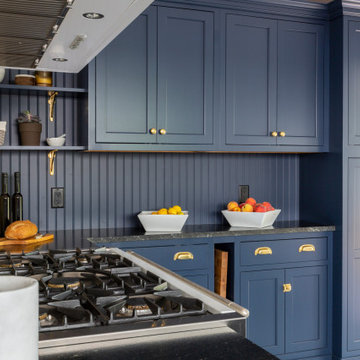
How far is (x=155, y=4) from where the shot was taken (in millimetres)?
2969

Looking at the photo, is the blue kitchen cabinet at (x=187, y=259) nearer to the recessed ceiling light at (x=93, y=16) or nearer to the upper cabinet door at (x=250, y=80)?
the upper cabinet door at (x=250, y=80)

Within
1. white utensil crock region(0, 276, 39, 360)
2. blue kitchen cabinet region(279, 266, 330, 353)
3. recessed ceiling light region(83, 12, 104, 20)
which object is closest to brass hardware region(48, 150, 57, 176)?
blue kitchen cabinet region(279, 266, 330, 353)

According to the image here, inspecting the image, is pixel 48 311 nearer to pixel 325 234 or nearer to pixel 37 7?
pixel 37 7

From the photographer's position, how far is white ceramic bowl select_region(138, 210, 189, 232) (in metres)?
2.96

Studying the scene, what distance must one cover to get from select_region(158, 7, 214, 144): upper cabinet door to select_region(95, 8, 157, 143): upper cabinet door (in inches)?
2.4

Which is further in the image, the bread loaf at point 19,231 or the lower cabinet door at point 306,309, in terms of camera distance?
the lower cabinet door at point 306,309

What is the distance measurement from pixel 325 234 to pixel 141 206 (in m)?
1.20

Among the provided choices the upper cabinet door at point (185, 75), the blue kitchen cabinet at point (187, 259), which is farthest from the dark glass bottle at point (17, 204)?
the upper cabinet door at point (185, 75)

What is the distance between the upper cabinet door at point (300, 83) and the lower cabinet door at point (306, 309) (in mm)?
862

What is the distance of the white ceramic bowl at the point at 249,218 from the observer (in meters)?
3.12

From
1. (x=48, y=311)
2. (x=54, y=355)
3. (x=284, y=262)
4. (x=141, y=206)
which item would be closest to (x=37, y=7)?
(x=48, y=311)

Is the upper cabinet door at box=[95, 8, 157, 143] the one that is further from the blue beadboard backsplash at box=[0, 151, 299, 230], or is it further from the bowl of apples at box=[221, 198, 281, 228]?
the bowl of apples at box=[221, 198, 281, 228]

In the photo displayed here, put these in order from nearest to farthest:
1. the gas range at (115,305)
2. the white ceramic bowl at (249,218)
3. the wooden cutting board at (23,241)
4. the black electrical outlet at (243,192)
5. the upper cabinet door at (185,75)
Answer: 1. the gas range at (115,305)
2. the wooden cutting board at (23,241)
3. the upper cabinet door at (185,75)
4. the white ceramic bowl at (249,218)
5. the black electrical outlet at (243,192)

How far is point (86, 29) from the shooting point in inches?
56.6
